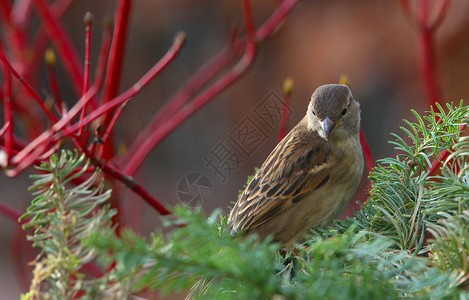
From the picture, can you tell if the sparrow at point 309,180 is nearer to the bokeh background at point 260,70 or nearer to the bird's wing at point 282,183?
the bird's wing at point 282,183

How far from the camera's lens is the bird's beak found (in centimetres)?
239

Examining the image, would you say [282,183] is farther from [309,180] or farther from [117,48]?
[117,48]

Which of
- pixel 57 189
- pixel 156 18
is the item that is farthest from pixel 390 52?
pixel 57 189

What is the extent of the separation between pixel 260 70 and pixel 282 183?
318cm

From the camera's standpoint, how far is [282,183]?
7.78 feet

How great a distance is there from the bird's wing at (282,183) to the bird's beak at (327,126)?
122 mm

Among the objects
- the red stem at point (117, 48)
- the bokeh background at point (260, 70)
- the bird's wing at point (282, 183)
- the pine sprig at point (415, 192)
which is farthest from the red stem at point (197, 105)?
the pine sprig at point (415, 192)

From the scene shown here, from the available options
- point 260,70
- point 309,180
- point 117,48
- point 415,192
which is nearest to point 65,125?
point 117,48

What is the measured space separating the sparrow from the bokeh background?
1.53 metres

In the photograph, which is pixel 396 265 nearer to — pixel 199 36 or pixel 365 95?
pixel 365 95

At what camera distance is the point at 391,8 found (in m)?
4.63

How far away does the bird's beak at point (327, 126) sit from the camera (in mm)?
2389

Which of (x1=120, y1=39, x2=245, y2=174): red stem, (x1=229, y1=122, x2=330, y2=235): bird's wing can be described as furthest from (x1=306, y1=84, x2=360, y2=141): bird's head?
(x1=120, y1=39, x2=245, y2=174): red stem

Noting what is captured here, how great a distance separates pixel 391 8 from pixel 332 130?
256 centimetres
